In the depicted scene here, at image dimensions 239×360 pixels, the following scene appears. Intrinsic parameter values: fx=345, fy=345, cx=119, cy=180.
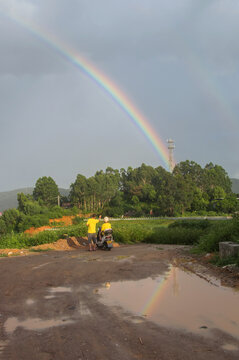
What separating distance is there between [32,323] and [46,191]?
84065mm

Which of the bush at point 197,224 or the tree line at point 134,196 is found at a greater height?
the tree line at point 134,196

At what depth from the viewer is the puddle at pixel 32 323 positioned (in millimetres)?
4891

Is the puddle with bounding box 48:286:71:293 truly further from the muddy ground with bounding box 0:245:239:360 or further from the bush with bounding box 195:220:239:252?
the bush with bounding box 195:220:239:252

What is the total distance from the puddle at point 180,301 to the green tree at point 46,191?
81156mm

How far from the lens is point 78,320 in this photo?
5.14 m

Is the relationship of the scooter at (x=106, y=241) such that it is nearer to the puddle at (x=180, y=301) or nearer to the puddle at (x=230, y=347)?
the puddle at (x=180, y=301)

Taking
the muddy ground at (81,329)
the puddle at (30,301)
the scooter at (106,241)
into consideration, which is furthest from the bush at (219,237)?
the puddle at (30,301)

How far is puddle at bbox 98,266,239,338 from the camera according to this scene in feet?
16.3

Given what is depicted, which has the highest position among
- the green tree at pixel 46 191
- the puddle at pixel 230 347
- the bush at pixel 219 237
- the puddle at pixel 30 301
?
the green tree at pixel 46 191

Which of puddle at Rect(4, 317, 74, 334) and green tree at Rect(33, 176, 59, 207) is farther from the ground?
green tree at Rect(33, 176, 59, 207)

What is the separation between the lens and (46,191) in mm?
87375

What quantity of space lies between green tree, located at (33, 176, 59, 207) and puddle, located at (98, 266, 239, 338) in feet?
266

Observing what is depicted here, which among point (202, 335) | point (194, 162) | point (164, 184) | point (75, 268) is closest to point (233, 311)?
point (202, 335)

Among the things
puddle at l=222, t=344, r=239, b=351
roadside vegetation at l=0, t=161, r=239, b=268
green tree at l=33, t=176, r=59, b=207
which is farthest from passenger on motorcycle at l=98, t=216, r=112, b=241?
green tree at l=33, t=176, r=59, b=207
